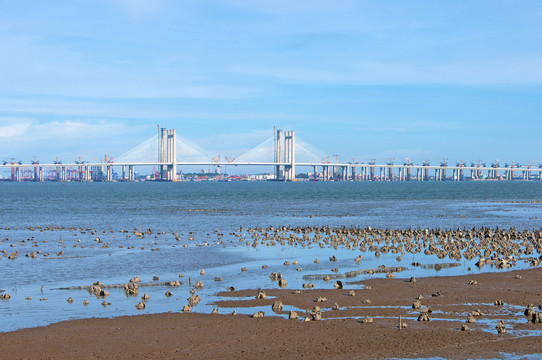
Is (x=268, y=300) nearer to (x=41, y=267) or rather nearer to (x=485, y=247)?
(x=41, y=267)

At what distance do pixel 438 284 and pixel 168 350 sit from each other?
989 centimetres

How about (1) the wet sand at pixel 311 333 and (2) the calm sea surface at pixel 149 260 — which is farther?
(2) the calm sea surface at pixel 149 260

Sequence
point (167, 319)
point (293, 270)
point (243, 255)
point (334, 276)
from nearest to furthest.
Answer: point (167, 319) → point (334, 276) → point (293, 270) → point (243, 255)

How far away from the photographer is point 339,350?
13.4 meters

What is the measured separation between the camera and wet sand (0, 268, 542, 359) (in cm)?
1333

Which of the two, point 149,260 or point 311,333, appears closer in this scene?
point 311,333

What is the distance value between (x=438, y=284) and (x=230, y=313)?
7116 mm

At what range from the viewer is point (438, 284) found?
20.5 meters

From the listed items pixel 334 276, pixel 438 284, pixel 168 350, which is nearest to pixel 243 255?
pixel 334 276

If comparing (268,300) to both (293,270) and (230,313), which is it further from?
(293,270)

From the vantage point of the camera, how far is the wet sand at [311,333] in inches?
525

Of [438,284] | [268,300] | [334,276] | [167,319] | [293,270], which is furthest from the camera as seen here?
[293,270]

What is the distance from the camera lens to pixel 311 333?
1464 centimetres

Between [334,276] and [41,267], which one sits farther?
[41,267]
